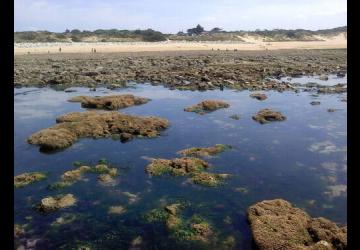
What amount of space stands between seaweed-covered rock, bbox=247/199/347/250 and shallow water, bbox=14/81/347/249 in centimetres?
61

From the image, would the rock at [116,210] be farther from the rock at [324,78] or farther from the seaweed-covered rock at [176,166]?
the rock at [324,78]

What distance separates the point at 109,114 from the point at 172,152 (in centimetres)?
902

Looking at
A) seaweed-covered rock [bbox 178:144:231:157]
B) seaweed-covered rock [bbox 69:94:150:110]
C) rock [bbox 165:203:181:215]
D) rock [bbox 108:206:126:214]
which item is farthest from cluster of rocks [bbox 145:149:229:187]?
seaweed-covered rock [bbox 69:94:150:110]

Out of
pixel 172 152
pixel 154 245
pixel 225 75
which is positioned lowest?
pixel 154 245

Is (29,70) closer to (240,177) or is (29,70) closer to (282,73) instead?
(282,73)

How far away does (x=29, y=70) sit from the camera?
196ft

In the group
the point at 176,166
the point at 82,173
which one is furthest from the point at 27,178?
the point at 176,166

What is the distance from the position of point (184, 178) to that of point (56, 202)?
6598 mm

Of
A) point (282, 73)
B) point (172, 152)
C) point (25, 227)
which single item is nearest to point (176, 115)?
point (172, 152)

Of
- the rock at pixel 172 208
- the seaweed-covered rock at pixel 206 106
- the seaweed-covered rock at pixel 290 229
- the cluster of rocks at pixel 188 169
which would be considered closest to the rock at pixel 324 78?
the seaweed-covered rock at pixel 206 106

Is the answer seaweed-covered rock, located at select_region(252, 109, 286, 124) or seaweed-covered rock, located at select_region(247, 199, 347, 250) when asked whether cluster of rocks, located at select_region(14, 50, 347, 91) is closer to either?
seaweed-covered rock, located at select_region(252, 109, 286, 124)

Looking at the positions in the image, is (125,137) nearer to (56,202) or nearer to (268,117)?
(56,202)

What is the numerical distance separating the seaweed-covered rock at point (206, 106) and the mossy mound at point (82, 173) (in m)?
15.7

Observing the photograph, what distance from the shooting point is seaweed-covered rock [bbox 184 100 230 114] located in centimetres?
3575
